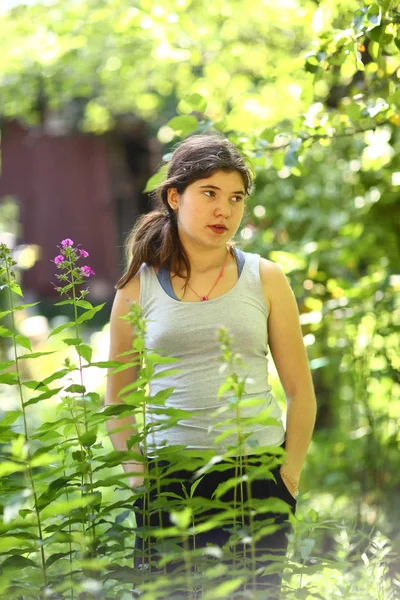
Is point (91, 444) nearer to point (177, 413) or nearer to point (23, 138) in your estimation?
point (177, 413)

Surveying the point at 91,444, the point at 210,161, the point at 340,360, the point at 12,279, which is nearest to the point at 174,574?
the point at 91,444

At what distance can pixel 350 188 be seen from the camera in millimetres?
5051

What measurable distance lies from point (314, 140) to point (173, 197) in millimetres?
766

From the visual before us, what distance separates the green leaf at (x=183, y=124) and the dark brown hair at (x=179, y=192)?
16.2 inches

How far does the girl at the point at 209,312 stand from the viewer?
7.73 ft

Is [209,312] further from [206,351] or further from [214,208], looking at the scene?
[214,208]

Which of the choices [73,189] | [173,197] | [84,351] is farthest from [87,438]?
[73,189]

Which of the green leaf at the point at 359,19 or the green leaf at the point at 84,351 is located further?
the green leaf at the point at 359,19

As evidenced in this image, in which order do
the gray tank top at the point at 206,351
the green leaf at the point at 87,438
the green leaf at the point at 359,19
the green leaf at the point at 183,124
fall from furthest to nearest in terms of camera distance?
1. the green leaf at the point at 183,124
2. the green leaf at the point at 359,19
3. the gray tank top at the point at 206,351
4. the green leaf at the point at 87,438

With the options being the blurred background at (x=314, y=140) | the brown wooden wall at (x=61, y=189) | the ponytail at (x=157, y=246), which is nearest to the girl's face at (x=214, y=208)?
the ponytail at (x=157, y=246)

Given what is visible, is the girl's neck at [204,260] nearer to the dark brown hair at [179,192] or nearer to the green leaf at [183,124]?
the dark brown hair at [179,192]

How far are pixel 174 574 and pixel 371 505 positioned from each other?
2873 millimetres

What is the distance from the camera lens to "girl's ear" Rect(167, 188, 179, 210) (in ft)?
8.26

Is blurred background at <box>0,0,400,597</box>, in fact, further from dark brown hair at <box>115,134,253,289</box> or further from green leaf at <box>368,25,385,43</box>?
A: dark brown hair at <box>115,134,253,289</box>
